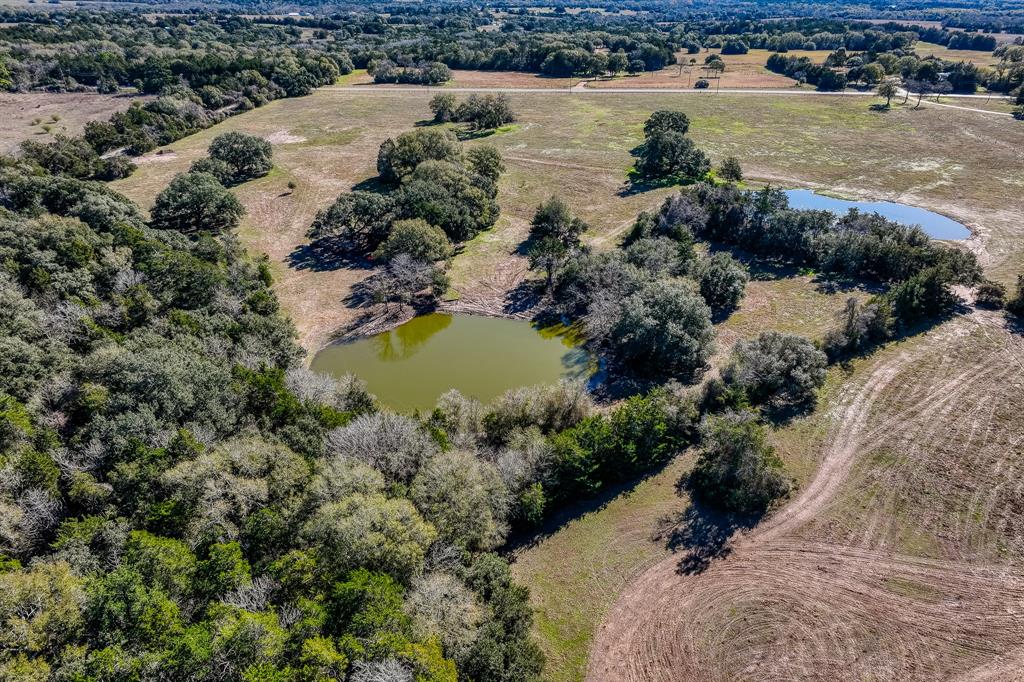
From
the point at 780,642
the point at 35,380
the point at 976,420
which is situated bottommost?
the point at 780,642

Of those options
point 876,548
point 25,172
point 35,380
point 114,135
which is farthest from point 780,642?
point 114,135

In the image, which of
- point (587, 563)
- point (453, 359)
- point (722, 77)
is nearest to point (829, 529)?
point (587, 563)

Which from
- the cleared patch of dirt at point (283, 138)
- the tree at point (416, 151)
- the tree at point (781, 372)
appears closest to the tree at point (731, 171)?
the tree at point (416, 151)

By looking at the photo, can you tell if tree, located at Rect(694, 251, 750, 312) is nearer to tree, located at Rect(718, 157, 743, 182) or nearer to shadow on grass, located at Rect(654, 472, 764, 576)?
shadow on grass, located at Rect(654, 472, 764, 576)

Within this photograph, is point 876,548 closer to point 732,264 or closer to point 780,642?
point 780,642

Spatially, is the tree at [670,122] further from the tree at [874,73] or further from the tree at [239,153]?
the tree at [874,73]

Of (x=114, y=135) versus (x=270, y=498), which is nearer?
(x=270, y=498)
